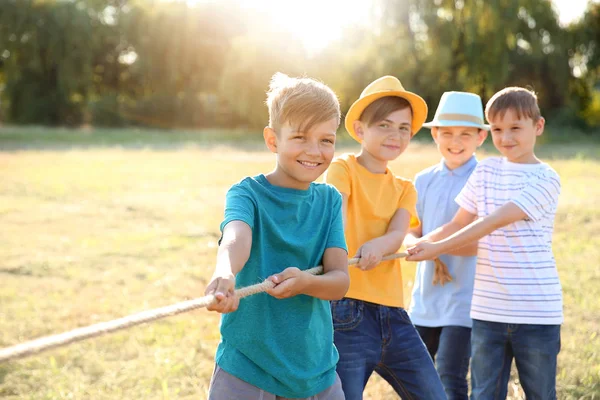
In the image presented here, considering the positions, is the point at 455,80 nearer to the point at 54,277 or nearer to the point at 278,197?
the point at 54,277

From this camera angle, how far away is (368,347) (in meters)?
2.69

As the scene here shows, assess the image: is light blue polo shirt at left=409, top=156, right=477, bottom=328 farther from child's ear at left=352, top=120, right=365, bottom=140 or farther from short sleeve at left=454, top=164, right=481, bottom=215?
child's ear at left=352, top=120, right=365, bottom=140

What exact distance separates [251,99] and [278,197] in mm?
25966

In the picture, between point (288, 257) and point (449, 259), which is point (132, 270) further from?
point (288, 257)

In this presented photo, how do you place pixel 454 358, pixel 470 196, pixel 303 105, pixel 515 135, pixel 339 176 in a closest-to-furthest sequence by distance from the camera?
pixel 303 105, pixel 339 176, pixel 515 135, pixel 470 196, pixel 454 358

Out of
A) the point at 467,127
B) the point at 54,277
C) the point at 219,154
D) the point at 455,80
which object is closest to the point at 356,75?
the point at 455,80

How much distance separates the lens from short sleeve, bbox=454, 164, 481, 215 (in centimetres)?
321

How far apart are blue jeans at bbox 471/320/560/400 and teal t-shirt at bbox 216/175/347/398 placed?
3.17 feet

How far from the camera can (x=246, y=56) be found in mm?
27609

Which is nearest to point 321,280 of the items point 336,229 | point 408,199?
point 336,229

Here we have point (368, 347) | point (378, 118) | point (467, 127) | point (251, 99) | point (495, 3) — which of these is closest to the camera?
point (368, 347)

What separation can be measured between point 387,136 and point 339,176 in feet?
0.86

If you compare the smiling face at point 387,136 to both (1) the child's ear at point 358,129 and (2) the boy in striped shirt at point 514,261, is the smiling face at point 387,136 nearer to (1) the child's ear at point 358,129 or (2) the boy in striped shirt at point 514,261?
(1) the child's ear at point 358,129

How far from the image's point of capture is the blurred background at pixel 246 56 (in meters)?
24.7
